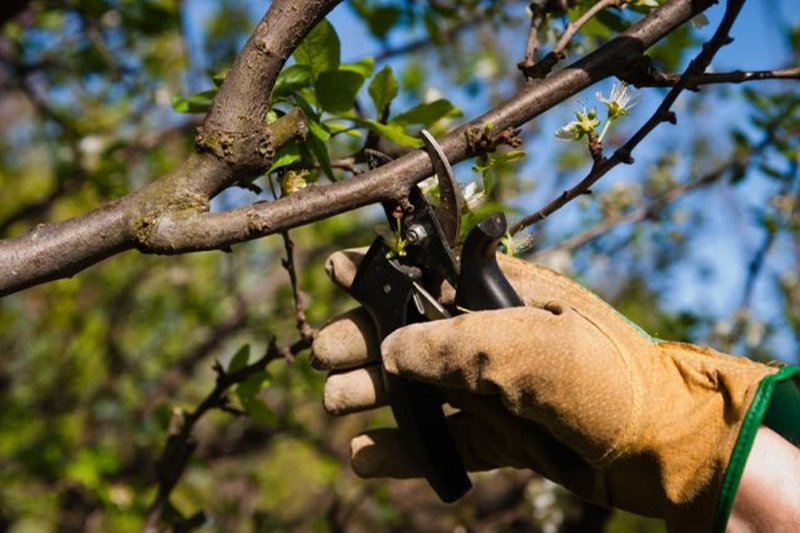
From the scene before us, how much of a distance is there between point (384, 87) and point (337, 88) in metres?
0.13

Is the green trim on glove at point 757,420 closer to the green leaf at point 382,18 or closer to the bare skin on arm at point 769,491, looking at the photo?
the bare skin on arm at point 769,491

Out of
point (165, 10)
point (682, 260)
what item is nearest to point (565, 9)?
point (165, 10)

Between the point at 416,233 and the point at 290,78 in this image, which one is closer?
the point at 416,233

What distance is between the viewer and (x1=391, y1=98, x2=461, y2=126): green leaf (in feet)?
4.68

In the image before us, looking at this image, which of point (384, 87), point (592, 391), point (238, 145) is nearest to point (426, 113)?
point (384, 87)

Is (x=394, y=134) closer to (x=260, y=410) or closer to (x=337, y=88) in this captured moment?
(x=337, y=88)

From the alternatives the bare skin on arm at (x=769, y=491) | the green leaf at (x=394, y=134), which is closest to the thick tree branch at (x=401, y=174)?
the green leaf at (x=394, y=134)

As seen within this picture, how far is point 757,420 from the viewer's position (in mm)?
1083

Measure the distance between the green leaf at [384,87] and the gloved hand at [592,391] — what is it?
35 cm

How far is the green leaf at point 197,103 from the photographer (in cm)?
138

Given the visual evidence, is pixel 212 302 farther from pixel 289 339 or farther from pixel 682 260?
pixel 682 260

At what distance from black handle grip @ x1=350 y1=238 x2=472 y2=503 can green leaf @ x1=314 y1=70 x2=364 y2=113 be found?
0.23 meters

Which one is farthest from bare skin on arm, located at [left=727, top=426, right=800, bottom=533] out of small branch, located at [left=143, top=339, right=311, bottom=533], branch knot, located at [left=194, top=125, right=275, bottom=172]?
small branch, located at [left=143, top=339, right=311, bottom=533]

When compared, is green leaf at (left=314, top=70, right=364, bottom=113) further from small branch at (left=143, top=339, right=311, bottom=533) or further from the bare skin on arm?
the bare skin on arm
